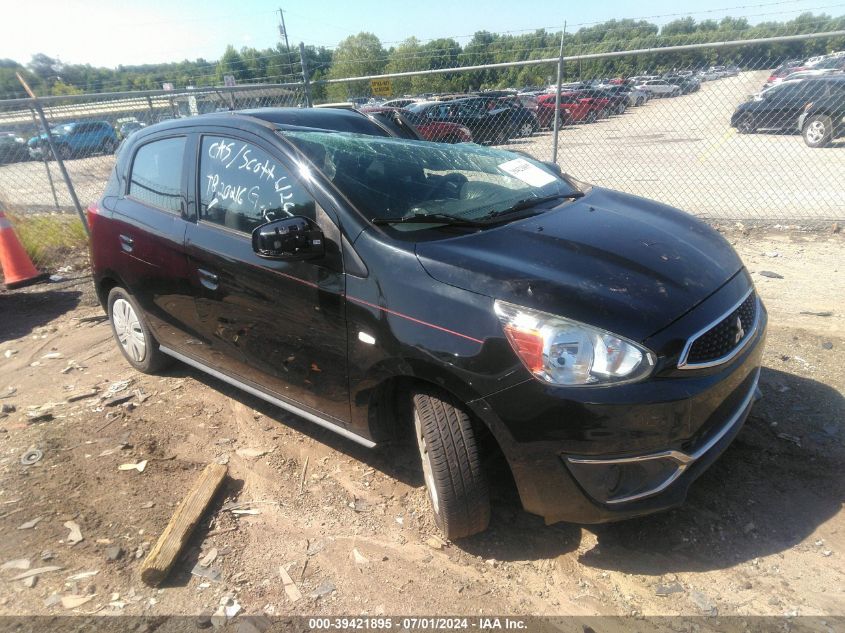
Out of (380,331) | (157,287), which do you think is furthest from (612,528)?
(157,287)

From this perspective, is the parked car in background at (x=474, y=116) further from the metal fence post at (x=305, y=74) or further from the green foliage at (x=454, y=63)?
the metal fence post at (x=305, y=74)

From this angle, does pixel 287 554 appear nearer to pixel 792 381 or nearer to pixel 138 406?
pixel 138 406

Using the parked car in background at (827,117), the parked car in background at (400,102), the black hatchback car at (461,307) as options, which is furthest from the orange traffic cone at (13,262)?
the parked car in background at (827,117)

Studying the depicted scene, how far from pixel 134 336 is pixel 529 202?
312 centimetres

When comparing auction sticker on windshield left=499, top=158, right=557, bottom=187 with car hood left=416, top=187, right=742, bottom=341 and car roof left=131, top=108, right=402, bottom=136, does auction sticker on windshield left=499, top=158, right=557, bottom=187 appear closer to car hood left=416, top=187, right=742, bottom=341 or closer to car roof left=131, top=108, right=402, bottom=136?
→ car hood left=416, top=187, right=742, bottom=341

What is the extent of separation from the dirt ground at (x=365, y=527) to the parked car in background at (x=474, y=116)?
921 centimetres

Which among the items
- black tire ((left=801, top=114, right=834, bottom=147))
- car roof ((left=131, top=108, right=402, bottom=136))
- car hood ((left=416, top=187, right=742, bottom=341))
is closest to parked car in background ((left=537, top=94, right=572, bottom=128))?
black tire ((left=801, top=114, right=834, bottom=147))

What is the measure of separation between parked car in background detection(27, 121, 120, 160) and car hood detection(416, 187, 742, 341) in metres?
9.74

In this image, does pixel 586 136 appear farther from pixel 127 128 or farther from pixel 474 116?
pixel 127 128

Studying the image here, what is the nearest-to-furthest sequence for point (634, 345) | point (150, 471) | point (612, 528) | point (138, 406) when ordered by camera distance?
1. point (634, 345)
2. point (612, 528)
3. point (150, 471)
4. point (138, 406)

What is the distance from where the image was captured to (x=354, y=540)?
2662 mm

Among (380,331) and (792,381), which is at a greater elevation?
(380,331)

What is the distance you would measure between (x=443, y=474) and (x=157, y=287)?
2351mm

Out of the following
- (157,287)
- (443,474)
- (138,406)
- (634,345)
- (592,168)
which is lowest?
(592,168)
